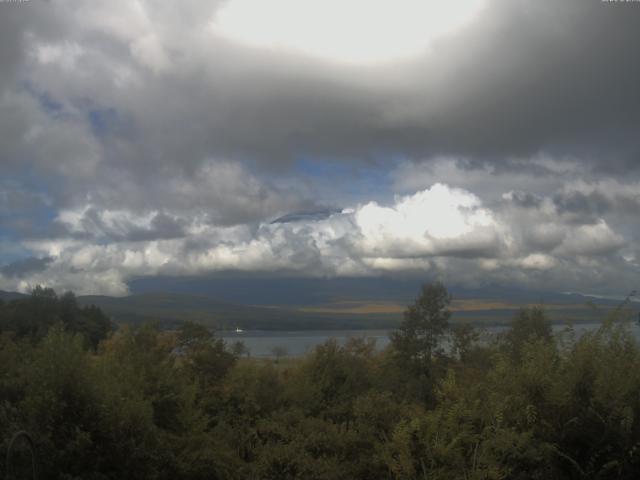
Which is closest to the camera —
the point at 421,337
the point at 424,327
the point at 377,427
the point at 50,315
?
the point at 377,427

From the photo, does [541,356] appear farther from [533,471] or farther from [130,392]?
[130,392]

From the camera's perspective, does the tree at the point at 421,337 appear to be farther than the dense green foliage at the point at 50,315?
No

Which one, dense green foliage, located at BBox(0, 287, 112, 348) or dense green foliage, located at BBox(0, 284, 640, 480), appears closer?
dense green foliage, located at BBox(0, 284, 640, 480)

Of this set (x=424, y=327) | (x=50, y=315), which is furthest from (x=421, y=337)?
(x=50, y=315)

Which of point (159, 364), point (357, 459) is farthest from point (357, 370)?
point (357, 459)

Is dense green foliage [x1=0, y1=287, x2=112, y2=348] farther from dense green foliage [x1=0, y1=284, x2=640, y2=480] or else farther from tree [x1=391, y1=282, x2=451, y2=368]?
dense green foliage [x1=0, y1=284, x2=640, y2=480]

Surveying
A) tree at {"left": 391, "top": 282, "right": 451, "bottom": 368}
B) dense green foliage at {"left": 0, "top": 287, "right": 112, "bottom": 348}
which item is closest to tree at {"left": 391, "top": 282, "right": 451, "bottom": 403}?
tree at {"left": 391, "top": 282, "right": 451, "bottom": 368}

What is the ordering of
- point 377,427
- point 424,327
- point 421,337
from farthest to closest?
1. point 424,327
2. point 421,337
3. point 377,427

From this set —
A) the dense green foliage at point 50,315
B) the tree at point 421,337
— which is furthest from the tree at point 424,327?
the dense green foliage at point 50,315

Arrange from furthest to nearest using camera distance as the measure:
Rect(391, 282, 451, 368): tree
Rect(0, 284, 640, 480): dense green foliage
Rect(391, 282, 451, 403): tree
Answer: Rect(391, 282, 451, 368): tree < Rect(391, 282, 451, 403): tree < Rect(0, 284, 640, 480): dense green foliage

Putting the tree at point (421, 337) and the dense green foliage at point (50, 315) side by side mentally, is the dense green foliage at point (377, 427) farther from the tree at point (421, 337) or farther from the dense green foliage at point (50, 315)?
the dense green foliage at point (50, 315)

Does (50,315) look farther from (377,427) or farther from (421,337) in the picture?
(377,427)

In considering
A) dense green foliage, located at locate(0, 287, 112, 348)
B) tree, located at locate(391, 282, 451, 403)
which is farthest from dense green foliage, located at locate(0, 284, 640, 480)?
dense green foliage, located at locate(0, 287, 112, 348)

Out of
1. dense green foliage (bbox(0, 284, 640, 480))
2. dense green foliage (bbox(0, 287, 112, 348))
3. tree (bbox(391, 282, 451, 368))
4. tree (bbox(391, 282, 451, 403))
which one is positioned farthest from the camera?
dense green foliage (bbox(0, 287, 112, 348))
